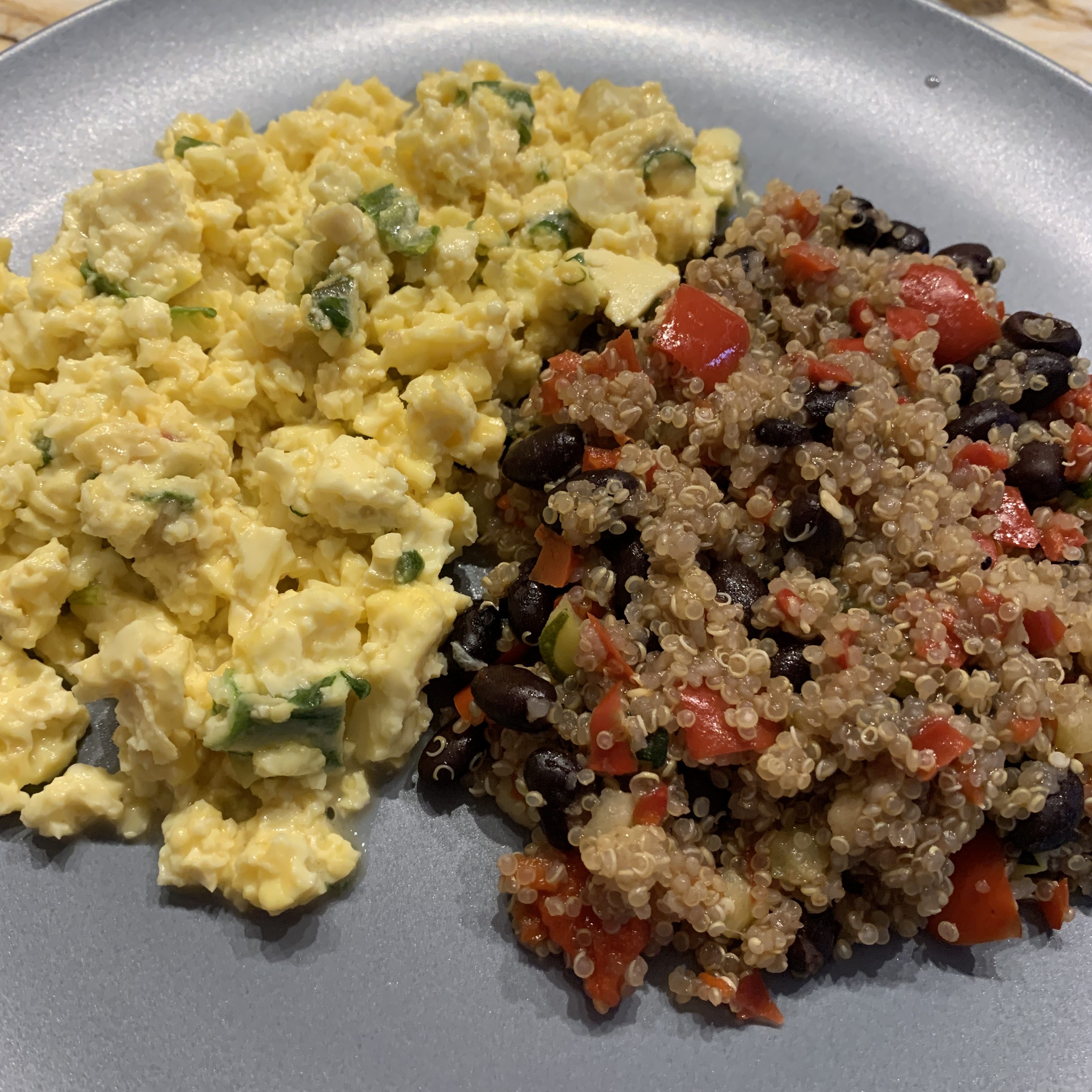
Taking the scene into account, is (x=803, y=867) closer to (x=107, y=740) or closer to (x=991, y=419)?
(x=991, y=419)

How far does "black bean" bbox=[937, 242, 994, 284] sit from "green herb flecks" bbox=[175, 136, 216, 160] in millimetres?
1749

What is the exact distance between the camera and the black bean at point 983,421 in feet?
5.73

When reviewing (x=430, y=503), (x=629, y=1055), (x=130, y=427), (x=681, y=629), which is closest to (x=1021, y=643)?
(x=681, y=629)

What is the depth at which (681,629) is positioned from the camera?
1587 mm

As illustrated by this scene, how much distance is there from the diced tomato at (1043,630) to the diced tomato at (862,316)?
2.27 feet

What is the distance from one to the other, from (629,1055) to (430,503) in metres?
1.09

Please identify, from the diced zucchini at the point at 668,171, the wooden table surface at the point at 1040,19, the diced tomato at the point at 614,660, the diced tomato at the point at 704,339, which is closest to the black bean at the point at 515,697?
the diced tomato at the point at 614,660

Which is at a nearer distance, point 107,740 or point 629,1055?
point 629,1055

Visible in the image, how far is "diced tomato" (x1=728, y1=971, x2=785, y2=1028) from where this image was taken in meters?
1.54

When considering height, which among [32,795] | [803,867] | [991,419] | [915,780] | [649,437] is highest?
[991,419]

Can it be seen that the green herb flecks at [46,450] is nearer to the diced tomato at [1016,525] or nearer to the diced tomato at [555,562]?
the diced tomato at [555,562]

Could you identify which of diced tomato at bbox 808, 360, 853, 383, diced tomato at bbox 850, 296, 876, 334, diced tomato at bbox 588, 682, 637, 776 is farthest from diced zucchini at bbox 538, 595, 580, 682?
diced tomato at bbox 850, 296, 876, 334

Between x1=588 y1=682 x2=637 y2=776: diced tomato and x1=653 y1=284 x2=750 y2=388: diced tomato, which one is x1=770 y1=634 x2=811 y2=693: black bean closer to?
x1=588 y1=682 x2=637 y2=776: diced tomato

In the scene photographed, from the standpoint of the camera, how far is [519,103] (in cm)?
210
